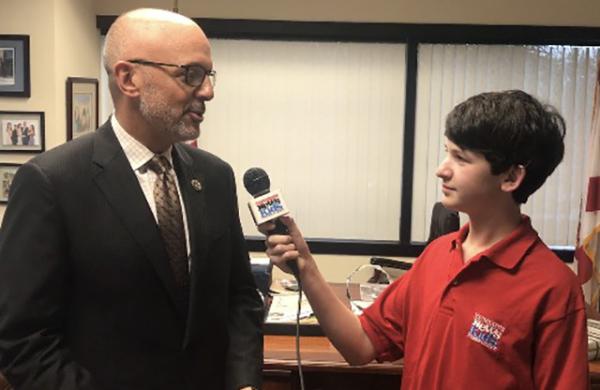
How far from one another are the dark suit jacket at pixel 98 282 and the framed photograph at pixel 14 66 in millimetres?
2724

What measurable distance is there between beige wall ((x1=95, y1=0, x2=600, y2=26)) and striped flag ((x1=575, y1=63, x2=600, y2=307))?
19.8 inches

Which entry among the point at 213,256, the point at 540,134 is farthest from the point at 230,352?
the point at 540,134

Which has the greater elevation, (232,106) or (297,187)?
(232,106)

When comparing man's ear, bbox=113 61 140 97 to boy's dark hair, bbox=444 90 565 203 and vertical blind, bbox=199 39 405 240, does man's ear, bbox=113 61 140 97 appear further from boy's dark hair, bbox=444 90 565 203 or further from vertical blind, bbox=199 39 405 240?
vertical blind, bbox=199 39 405 240

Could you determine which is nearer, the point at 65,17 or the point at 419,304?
the point at 419,304

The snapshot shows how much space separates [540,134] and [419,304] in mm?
463

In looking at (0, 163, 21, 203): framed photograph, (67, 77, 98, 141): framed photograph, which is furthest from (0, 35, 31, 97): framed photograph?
(0, 163, 21, 203): framed photograph

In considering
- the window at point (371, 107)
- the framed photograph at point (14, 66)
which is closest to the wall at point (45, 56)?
the framed photograph at point (14, 66)

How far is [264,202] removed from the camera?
143cm

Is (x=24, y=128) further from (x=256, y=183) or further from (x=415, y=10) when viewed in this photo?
(x=256, y=183)

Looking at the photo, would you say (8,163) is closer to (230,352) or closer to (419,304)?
(230,352)

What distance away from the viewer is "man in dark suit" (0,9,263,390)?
4.21 ft

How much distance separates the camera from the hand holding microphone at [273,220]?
1419 millimetres

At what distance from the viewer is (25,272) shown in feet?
4.16
